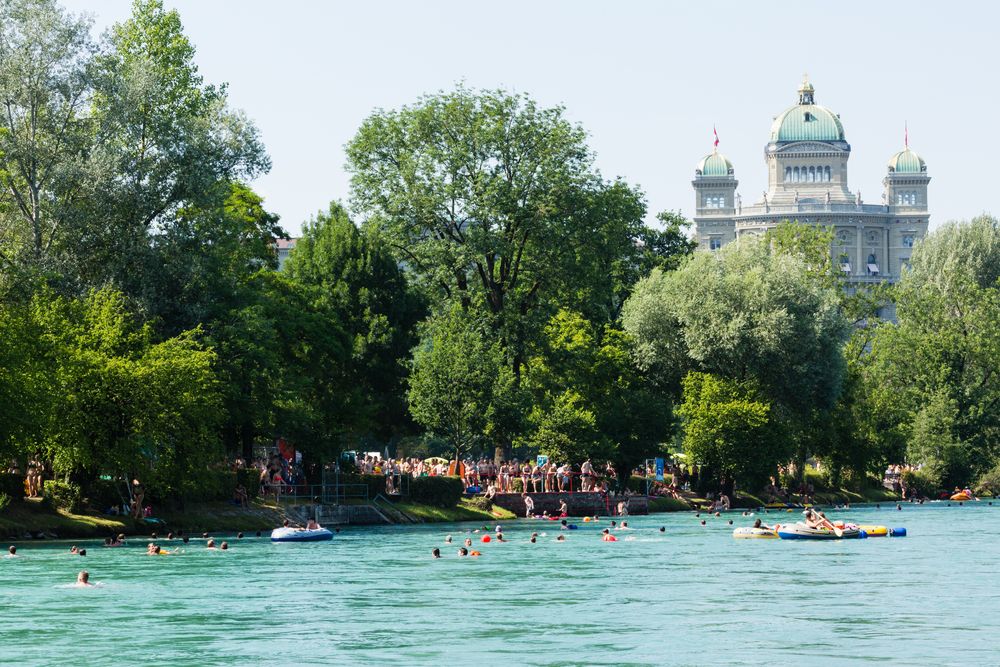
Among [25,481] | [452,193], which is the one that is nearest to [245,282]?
[452,193]

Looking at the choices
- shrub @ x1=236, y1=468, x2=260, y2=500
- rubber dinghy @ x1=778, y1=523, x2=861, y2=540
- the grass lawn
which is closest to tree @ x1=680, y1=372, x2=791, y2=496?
the grass lawn

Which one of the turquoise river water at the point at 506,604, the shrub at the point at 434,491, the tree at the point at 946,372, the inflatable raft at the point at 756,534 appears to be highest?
the tree at the point at 946,372

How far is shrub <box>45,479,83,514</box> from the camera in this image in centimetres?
6850

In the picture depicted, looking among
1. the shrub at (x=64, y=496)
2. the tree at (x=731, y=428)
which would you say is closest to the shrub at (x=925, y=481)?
the tree at (x=731, y=428)

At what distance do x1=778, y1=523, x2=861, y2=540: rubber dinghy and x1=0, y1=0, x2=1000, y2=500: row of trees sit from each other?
20.9 m

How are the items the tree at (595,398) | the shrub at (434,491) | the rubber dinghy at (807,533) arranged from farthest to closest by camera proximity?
the tree at (595,398), the shrub at (434,491), the rubber dinghy at (807,533)

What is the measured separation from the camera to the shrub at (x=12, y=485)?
65.8 metres

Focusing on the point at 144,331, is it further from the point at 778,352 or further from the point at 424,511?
the point at 778,352

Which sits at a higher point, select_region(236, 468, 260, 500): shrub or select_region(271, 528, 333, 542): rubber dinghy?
select_region(236, 468, 260, 500): shrub

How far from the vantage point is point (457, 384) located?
294 ft

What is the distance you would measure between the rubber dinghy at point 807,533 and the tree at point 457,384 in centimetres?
2071

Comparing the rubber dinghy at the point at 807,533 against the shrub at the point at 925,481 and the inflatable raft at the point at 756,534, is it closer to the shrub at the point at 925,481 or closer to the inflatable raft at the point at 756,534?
the inflatable raft at the point at 756,534

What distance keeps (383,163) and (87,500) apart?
3444cm

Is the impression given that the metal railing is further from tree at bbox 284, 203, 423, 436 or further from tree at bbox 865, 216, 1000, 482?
tree at bbox 865, 216, 1000, 482
